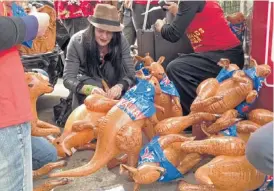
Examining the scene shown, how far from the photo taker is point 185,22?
2.05 metres

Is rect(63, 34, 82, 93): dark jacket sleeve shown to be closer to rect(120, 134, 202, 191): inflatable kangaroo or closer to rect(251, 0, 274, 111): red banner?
rect(120, 134, 202, 191): inflatable kangaroo

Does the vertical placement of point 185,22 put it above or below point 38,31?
below

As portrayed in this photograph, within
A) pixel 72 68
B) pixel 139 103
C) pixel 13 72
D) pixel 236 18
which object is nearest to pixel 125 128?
pixel 139 103

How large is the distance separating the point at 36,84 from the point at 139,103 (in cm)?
43

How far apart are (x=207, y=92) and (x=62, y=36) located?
2.05 m

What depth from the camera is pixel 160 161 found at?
1.46 m

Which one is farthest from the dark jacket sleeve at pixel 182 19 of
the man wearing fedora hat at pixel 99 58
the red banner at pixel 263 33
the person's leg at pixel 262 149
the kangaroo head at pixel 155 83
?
the person's leg at pixel 262 149

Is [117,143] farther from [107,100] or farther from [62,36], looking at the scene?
[62,36]

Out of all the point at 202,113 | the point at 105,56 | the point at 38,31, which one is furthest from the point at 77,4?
the point at 38,31

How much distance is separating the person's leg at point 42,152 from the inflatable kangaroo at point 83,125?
0.08 feet

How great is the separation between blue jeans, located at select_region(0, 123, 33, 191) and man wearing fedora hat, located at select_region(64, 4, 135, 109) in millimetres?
945

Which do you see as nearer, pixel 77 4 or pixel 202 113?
pixel 202 113

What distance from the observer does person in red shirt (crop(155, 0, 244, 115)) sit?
81.4 inches

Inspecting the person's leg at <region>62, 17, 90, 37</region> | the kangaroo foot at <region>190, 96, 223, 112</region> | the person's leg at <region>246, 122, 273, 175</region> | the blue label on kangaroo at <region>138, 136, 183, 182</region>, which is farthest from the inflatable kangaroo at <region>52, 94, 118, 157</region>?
the person's leg at <region>62, 17, 90, 37</region>
